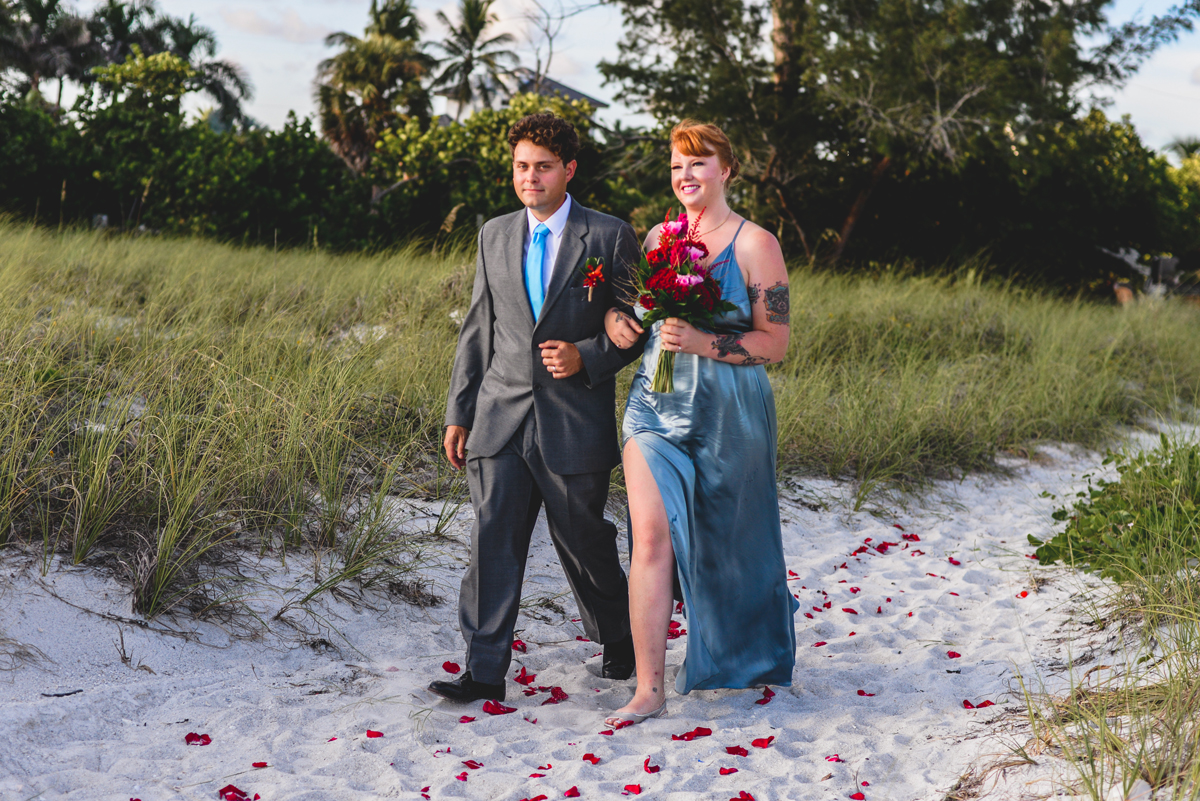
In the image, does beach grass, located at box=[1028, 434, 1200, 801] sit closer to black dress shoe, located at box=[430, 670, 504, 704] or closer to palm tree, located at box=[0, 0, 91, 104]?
black dress shoe, located at box=[430, 670, 504, 704]

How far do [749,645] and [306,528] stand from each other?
84.0 inches

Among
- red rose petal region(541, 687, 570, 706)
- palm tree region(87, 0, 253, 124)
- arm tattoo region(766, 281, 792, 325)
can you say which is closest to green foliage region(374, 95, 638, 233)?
arm tattoo region(766, 281, 792, 325)

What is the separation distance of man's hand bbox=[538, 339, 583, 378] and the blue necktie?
19 cm

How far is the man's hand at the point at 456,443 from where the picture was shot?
10.8 feet

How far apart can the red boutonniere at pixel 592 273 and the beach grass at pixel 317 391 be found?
167cm

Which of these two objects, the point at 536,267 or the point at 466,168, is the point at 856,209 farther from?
the point at 536,267

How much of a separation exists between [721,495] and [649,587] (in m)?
0.43

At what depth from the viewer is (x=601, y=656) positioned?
378 centimetres

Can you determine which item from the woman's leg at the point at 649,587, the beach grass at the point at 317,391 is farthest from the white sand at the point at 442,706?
the beach grass at the point at 317,391

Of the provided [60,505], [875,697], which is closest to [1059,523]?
[875,697]

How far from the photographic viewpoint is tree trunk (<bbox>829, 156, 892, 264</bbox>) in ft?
46.3

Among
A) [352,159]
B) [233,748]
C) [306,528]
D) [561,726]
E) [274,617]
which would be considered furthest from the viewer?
[352,159]

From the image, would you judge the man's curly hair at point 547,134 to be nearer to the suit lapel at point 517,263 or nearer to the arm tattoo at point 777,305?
the suit lapel at point 517,263

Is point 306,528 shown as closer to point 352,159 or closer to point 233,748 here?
point 233,748
